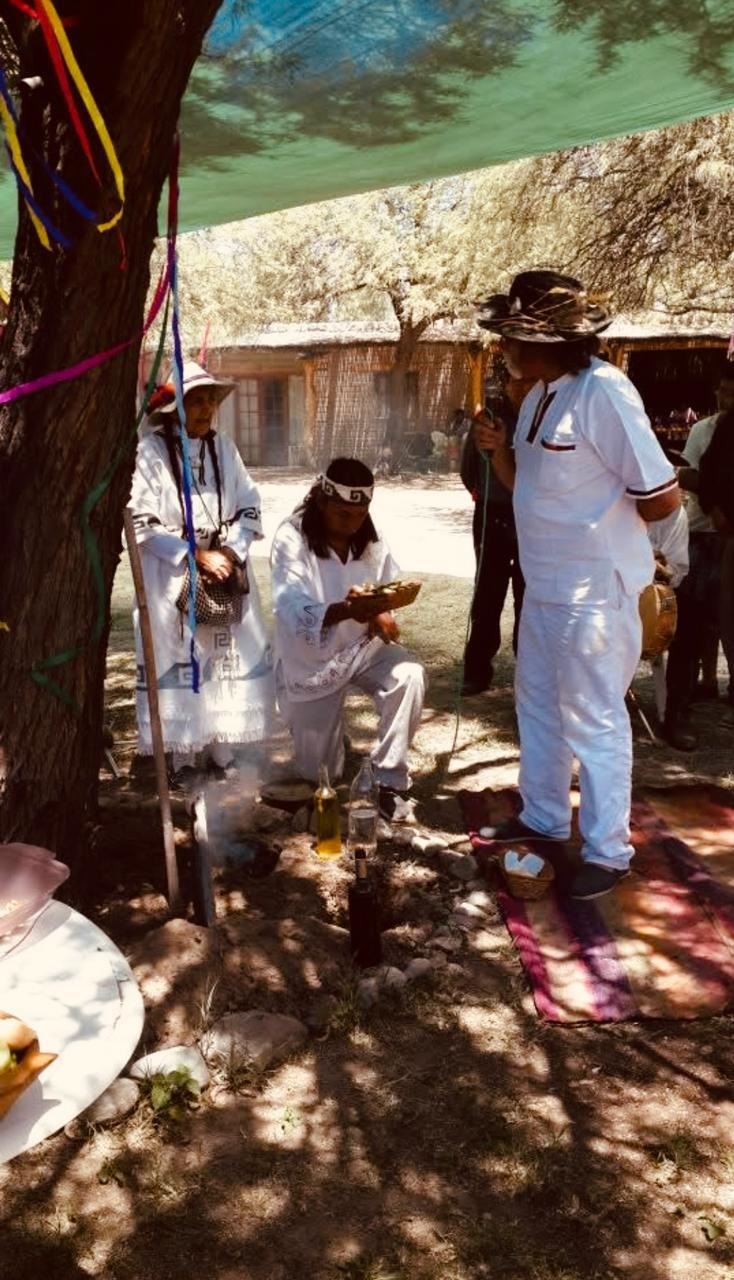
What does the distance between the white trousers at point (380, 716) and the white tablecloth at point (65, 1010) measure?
2684 mm

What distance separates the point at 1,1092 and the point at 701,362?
754 inches

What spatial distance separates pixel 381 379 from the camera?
2595 centimetres

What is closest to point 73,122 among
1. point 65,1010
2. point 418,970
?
point 65,1010

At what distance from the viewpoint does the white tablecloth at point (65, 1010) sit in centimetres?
155

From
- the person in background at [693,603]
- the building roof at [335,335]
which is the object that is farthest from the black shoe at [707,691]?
the building roof at [335,335]

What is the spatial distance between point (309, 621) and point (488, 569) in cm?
213

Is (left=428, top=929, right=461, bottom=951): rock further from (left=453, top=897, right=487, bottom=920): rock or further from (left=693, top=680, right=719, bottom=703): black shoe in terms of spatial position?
(left=693, top=680, right=719, bottom=703): black shoe

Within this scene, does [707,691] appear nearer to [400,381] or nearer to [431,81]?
[431,81]

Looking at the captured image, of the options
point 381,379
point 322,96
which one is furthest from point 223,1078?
point 381,379

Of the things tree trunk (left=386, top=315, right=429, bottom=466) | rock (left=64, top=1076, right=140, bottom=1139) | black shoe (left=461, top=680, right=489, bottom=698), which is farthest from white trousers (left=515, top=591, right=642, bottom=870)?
tree trunk (left=386, top=315, right=429, bottom=466)

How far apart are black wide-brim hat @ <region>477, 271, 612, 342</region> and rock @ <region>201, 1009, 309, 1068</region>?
2460 millimetres

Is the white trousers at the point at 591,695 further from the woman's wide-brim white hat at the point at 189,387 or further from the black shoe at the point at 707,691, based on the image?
the black shoe at the point at 707,691

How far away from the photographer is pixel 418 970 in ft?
11.4

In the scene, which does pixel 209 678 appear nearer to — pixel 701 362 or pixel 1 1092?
pixel 1 1092
